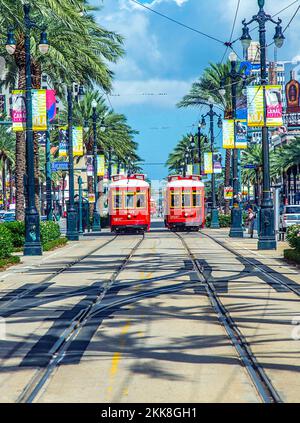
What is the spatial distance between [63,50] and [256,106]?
35.7 feet

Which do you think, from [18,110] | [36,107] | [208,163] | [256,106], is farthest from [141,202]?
[36,107]

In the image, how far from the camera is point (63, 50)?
42.1 metres

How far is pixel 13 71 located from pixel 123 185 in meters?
12.4

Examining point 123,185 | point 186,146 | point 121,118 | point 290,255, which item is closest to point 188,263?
point 290,255

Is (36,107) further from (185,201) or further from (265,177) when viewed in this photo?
(185,201)

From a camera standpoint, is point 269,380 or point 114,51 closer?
point 269,380

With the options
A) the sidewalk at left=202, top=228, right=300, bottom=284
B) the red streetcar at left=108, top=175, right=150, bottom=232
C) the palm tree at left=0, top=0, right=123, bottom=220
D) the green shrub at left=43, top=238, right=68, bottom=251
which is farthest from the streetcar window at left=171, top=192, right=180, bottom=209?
the sidewalk at left=202, top=228, right=300, bottom=284

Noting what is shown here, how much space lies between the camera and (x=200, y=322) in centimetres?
1477

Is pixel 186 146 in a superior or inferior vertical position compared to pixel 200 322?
superior

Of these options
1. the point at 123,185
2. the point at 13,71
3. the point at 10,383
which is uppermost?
the point at 13,71

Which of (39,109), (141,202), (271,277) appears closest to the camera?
(271,277)

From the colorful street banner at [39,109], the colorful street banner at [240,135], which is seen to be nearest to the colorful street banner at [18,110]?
the colorful street banner at [39,109]

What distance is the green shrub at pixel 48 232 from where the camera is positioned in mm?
40319
